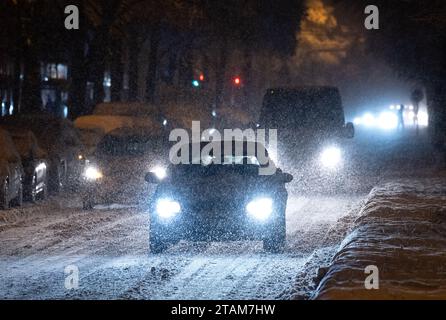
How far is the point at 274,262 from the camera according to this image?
11875mm

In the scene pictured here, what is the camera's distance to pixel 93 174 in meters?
19.2

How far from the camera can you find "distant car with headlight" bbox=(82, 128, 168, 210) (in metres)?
19.1

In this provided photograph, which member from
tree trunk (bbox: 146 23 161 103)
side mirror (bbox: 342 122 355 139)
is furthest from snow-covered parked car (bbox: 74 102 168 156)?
tree trunk (bbox: 146 23 161 103)

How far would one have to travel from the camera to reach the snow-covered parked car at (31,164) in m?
20.3

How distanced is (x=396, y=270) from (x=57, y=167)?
1492cm

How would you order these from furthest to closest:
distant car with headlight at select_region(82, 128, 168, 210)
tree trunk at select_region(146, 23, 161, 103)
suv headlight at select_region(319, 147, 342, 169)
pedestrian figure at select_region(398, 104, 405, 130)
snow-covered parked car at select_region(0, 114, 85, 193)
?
pedestrian figure at select_region(398, 104, 405, 130) → tree trunk at select_region(146, 23, 161, 103) → suv headlight at select_region(319, 147, 342, 169) → snow-covered parked car at select_region(0, 114, 85, 193) → distant car with headlight at select_region(82, 128, 168, 210)

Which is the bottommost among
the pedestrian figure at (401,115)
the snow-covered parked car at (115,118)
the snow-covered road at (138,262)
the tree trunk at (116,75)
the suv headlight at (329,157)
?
the snow-covered road at (138,262)

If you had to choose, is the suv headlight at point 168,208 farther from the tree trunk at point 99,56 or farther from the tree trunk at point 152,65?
the tree trunk at point 152,65

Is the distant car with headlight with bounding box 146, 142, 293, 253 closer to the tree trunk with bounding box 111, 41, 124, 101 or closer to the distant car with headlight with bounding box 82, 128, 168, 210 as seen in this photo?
the distant car with headlight with bounding box 82, 128, 168, 210

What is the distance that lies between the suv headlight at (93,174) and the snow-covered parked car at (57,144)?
345 cm

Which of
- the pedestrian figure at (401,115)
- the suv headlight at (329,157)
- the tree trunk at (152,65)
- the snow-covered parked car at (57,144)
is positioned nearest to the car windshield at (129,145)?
the snow-covered parked car at (57,144)

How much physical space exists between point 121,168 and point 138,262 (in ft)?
25.1
